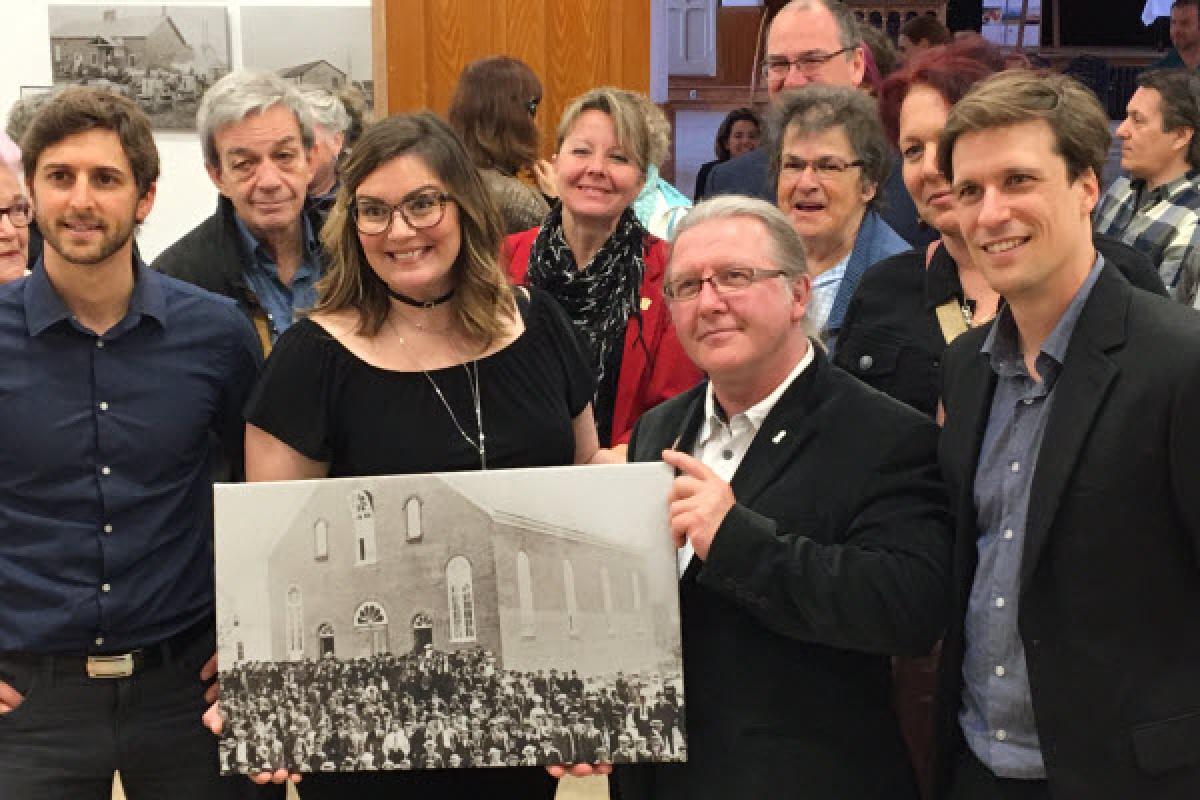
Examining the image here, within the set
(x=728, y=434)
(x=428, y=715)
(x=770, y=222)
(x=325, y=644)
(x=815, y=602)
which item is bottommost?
(x=428, y=715)

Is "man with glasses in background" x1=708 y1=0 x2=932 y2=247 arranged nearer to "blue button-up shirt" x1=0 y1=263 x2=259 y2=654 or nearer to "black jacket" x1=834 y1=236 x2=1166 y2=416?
"black jacket" x1=834 y1=236 x2=1166 y2=416

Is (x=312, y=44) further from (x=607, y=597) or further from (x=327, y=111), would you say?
(x=607, y=597)

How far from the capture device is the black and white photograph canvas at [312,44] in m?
5.27

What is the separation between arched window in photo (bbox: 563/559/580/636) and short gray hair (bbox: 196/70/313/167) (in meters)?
1.83

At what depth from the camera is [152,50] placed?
5242 millimetres

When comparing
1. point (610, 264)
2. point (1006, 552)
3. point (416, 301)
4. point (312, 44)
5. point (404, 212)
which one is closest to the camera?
point (1006, 552)

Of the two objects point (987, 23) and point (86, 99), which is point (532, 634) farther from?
point (987, 23)

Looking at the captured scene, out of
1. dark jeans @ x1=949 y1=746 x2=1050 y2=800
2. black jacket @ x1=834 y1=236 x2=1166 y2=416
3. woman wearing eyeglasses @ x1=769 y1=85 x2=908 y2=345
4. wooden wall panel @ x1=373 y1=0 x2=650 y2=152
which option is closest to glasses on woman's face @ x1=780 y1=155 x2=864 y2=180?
woman wearing eyeglasses @ x1=769 y1=85 x2=908 y2=345

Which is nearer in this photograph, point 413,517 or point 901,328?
point 413,517

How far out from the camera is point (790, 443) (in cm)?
232

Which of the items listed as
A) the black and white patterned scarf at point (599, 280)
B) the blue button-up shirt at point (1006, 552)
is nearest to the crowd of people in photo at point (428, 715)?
the blue button-up shirt at point (1006, 552)

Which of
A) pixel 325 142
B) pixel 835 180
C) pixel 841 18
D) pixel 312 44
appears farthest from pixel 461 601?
Result: pixel 312 44

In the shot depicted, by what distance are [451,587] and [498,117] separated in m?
2.46

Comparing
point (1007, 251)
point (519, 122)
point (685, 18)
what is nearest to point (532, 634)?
point (1007, 251)
